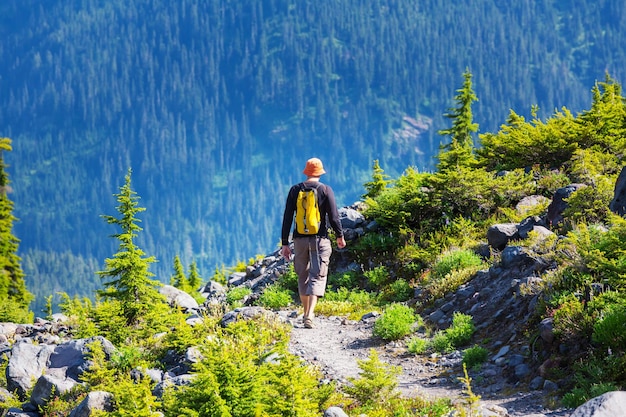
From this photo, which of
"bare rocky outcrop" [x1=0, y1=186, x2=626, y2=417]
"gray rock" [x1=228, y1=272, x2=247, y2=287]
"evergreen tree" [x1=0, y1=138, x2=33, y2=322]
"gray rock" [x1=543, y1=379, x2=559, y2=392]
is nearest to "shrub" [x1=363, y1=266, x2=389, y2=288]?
"bare rocky outcrop" [x1=0, y1=186, x2=626, y2=417]

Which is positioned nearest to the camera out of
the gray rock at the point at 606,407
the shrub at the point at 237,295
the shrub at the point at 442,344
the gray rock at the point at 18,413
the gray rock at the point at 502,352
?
the gray rock at the point at 606,407

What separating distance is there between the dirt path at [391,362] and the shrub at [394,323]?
183 millimetres

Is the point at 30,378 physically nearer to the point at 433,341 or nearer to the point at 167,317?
the point at 167,317

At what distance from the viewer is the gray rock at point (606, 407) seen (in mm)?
6342

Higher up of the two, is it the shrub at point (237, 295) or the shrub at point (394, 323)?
the shrub at point (237, 295)

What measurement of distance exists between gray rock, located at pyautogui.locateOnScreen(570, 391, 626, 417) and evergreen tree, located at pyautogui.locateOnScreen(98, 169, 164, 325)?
36.6 ft

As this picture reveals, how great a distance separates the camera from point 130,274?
626 inches

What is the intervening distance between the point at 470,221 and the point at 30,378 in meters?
9.65

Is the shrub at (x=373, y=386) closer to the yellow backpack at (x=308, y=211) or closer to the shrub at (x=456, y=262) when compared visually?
the yellow backpack at (x=308, y=211)

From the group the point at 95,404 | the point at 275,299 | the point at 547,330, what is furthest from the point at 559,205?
the point at 95,404

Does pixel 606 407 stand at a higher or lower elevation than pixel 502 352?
lower

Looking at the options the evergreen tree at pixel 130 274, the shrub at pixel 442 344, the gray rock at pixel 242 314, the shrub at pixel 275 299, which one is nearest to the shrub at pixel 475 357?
the shrub at pixel 442 344

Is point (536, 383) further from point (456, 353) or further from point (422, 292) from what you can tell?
point (422, 292)

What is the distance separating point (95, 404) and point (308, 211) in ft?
15.5
